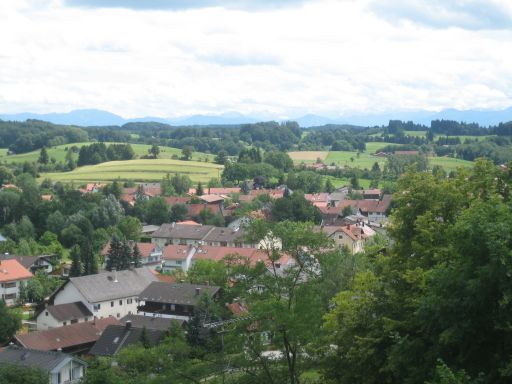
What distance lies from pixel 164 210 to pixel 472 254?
60719mm

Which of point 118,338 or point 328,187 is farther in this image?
point 328,187

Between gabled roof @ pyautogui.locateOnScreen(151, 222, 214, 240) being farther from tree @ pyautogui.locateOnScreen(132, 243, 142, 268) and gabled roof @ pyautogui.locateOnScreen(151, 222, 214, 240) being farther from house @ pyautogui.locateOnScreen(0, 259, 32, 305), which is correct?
house @ pyautogui.locateOnScreen(0, 259, 32, 305)

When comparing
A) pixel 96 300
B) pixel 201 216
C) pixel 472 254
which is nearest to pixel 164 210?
pixel 201 216

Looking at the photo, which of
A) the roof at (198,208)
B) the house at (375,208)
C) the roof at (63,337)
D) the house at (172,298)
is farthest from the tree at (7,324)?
the house at (375,208)

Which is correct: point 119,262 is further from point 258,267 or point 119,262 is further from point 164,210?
point 258,267

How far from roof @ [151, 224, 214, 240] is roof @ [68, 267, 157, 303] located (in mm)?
18661

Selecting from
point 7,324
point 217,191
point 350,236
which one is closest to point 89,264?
point 7,324

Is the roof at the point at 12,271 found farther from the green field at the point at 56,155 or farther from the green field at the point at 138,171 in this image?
the green field at the point at 56,155

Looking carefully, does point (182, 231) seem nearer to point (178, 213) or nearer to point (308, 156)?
point (178, 213)

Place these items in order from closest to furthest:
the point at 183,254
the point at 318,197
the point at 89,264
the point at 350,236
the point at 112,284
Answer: the point at 112,284
the point at 89,264
the point at 183,254
the point at 350,236
the point at 318,197

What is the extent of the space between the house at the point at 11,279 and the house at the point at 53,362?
17.9 m

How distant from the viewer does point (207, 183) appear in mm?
98000

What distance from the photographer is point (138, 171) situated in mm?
107250

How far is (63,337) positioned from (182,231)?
31.0 meters
